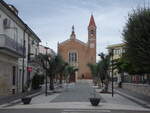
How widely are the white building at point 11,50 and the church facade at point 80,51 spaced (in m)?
59.2

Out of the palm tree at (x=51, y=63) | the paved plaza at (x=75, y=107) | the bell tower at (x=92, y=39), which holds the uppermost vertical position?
the bell tower at (x=92, y=39)

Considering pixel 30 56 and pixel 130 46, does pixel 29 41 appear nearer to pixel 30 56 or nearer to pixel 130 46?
pixel 30 56

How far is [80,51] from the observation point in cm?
10688

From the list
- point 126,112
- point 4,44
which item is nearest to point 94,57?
point 4,44

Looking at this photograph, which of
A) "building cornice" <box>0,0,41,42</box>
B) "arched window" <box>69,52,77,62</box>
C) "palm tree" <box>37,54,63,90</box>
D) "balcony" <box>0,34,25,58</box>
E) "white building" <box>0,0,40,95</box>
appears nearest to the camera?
"balcony" <box>0,34,25,58</box>

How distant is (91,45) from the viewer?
351 ft

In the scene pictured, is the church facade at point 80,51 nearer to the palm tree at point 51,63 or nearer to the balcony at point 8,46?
the palm tree at point 51,63

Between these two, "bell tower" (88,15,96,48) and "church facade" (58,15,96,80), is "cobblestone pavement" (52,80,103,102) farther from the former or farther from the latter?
"bell tower" (88,15,96,48)

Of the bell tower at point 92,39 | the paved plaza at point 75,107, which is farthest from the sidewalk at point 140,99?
the bell tower at point 92,39

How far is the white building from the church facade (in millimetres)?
59197

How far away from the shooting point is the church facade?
10494 cm

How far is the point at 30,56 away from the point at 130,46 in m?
24.1

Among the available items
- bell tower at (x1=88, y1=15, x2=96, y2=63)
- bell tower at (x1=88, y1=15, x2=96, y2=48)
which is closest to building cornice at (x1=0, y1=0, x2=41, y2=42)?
bell tower at (x1=88, y1=15, x2=96, y2=63)

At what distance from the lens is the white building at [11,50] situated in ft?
105
